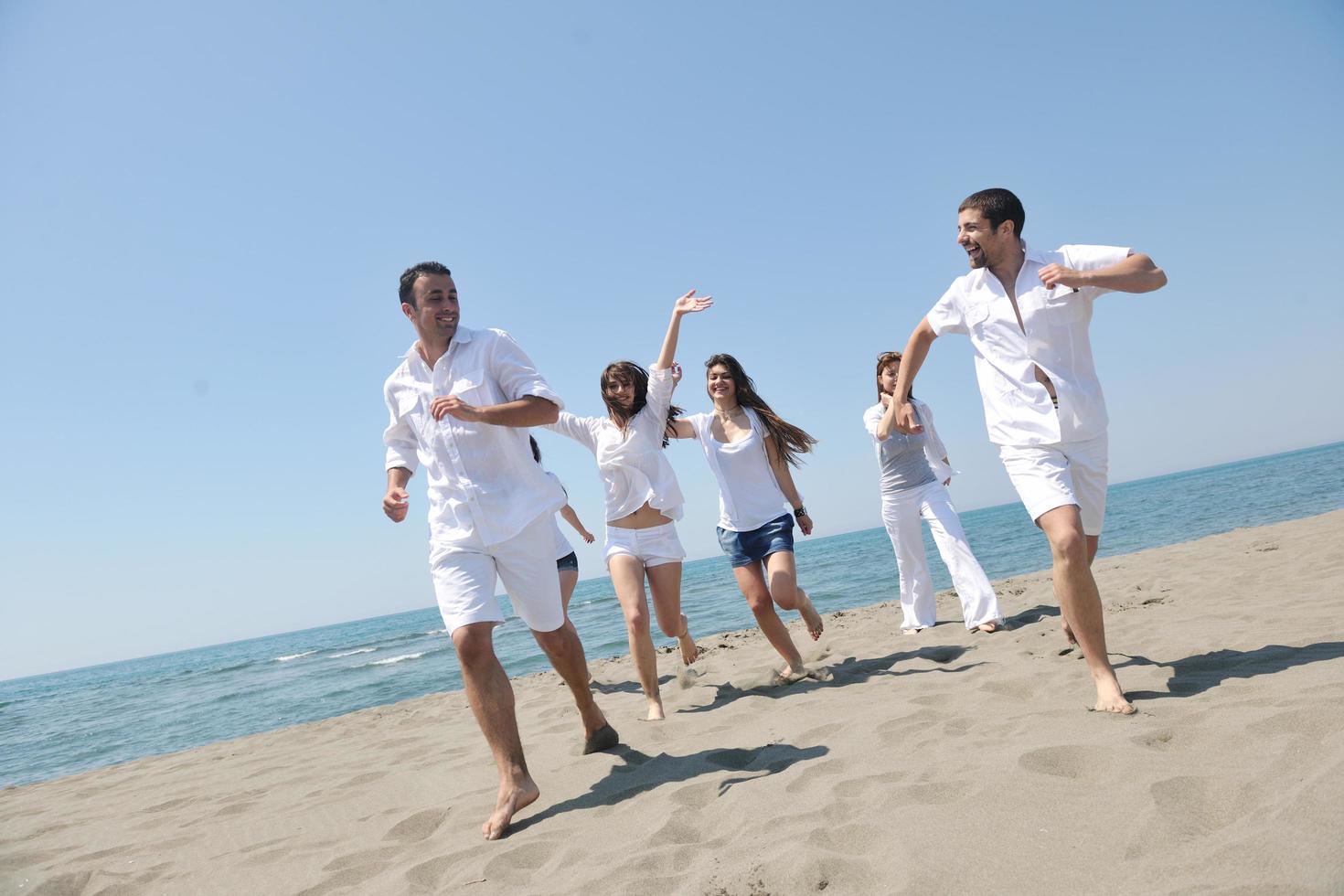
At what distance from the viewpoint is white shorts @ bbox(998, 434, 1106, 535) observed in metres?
3.48

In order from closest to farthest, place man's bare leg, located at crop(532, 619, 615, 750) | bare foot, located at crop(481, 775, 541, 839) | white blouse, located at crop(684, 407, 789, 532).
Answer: bare foot, located at crop(481, 775, 541, 839)
man's bare leg, located at crop(532, 619, 615, 750)
white blouse, located at crop(684, 407, 789, 532)

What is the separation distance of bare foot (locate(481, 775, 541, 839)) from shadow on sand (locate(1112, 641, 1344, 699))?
2.57 metres

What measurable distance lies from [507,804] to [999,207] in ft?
11.4

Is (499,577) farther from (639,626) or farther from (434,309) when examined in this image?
(639,626)

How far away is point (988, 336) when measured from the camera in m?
3.67

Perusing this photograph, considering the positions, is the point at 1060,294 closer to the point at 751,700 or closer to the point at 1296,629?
the point at 1296,629

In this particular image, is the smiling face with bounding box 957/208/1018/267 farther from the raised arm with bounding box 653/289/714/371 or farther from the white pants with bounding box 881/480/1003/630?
the white pants with bounding box 881/480/1003/630

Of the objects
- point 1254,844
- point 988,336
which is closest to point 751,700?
point 988,336

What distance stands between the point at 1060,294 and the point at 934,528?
3.51 m

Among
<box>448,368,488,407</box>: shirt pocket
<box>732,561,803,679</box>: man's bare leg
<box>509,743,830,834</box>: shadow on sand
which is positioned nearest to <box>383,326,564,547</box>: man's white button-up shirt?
<box>448,368,488,407</box>: shirt pocket

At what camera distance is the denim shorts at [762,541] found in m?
5.33

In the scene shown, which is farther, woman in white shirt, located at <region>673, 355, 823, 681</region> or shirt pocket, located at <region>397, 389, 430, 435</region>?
woman in white shirt, located at <region>673, 355, 823, 681</region>

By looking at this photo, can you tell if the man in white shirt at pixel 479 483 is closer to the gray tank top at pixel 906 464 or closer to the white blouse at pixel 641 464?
the white blouse at pixel 641 464

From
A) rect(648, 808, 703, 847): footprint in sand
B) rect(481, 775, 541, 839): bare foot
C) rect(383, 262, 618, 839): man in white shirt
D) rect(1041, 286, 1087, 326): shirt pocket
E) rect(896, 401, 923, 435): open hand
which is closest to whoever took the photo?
rect(648, 808, 703, 847): footprint in sand
